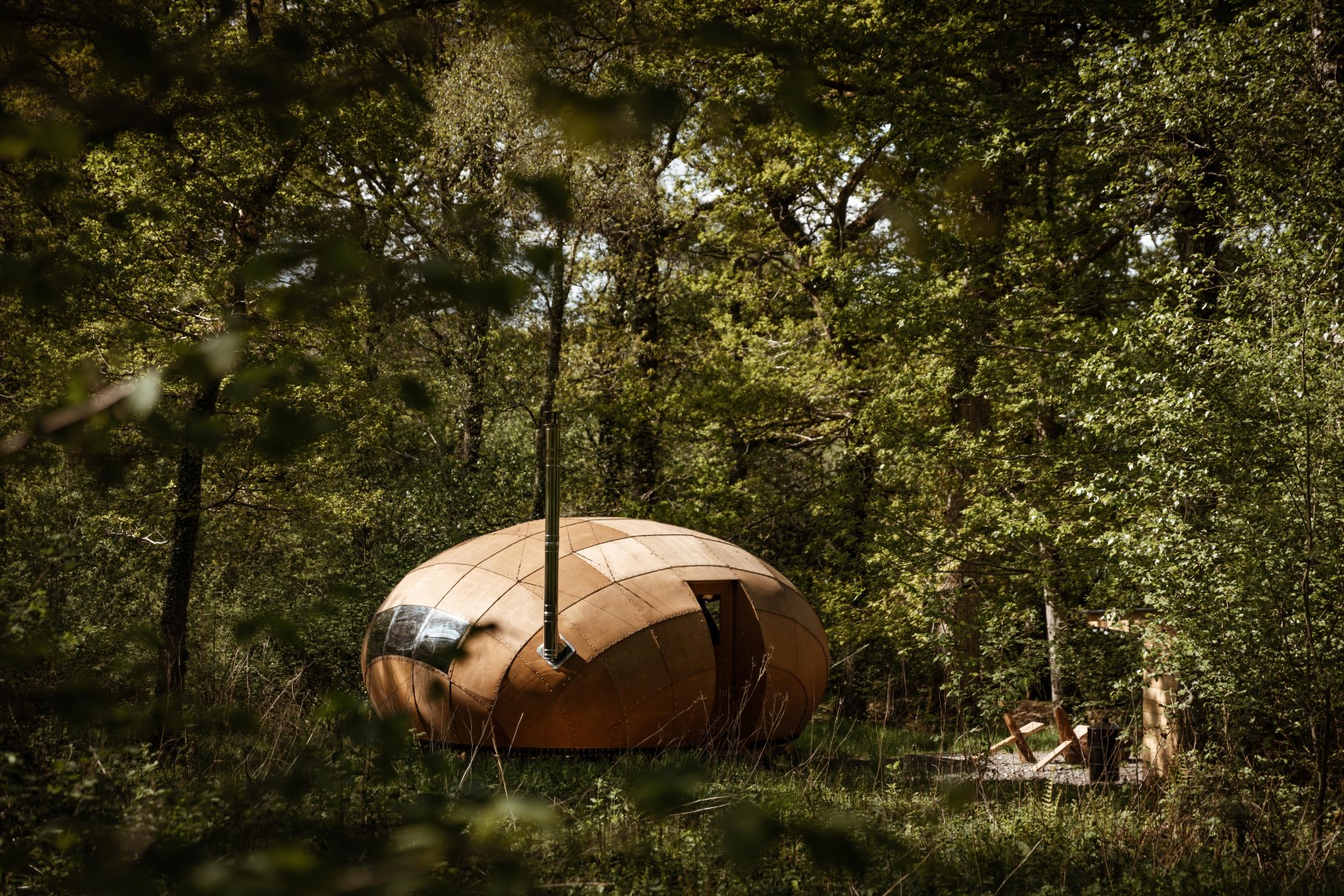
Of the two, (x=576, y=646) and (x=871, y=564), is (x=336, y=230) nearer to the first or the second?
(x=576, y=646)

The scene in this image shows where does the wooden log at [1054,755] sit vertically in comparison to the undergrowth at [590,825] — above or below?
below

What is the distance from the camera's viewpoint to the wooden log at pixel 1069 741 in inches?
449

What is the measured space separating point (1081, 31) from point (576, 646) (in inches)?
423

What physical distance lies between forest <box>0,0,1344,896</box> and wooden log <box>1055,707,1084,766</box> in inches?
24.3

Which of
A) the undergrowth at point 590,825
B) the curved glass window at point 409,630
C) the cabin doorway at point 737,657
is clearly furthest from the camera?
the cabin doorway at point 737,657

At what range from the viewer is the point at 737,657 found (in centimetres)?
896

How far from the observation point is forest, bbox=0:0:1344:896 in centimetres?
149

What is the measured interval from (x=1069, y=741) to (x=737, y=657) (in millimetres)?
5260

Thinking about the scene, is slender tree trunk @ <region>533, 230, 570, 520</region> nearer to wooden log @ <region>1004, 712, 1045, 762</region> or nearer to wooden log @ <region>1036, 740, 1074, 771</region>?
wooden log @ <region>1004, 712, 1045, 762</region>

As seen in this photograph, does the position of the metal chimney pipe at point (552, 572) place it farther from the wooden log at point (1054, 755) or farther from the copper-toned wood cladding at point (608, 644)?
the wooden log at point (1054, 755)

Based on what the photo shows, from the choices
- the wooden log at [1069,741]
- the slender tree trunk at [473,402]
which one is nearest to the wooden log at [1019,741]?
the wooden log at [1069,741]

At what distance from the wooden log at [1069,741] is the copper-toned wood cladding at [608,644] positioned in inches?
152

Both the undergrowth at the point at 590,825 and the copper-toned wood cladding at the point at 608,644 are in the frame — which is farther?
the copper-toned wood cladding at the point at 608,644

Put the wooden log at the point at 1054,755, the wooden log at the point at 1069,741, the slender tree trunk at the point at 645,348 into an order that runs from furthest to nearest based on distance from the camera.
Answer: the slender tree trunk at the point at 645,348, the wooden log at the point at 1069,741, the wooden log at the point at 1054,755
